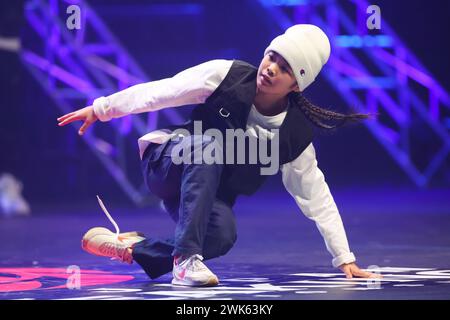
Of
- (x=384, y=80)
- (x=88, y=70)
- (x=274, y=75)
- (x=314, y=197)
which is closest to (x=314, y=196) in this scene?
(x=314, y=197)

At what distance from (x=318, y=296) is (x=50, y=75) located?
6045mm

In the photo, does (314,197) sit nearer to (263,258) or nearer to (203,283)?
(203,283)

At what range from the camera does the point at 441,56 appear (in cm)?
944

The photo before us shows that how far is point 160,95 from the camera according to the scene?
3.09 metres

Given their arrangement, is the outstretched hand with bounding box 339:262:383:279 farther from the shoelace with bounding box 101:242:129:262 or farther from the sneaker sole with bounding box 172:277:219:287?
the shoelace with bounding box 101:242:129:262

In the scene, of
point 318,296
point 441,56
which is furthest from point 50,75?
point 318,296

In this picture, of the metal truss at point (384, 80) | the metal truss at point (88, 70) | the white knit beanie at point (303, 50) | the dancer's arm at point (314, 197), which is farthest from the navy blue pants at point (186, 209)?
the metal truss at point (384, 80)

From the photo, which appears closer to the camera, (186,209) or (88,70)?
(186,209)

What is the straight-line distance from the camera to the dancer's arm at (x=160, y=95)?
10.2 ft

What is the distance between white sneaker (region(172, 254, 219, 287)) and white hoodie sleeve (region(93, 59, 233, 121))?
528 mm

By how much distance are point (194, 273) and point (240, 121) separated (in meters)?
0.57

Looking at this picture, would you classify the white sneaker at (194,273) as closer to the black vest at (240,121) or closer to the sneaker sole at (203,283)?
the sneaker sole at (203,283)
